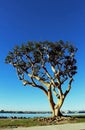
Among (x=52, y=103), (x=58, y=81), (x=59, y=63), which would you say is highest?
(x=59, y=63)

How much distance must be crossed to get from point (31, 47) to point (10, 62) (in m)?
4.55

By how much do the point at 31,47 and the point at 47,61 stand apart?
330 cm

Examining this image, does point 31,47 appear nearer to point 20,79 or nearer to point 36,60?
point 36,60

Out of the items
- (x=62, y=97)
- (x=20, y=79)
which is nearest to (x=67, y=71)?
(x=62, y=97)

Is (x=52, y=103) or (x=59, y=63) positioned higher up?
(x=59, y=63)

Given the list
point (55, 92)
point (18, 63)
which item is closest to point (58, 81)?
point (55, 92)

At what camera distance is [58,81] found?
40062 millimetres

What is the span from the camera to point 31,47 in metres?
42.4

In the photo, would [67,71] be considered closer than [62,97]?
No

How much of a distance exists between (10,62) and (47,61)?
6397 millimetres

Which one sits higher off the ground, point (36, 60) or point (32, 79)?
point (36, 60)

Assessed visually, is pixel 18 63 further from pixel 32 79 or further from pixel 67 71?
pixel 67 71

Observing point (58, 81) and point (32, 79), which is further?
point (32, 79)

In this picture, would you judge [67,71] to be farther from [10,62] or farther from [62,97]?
[10,62]
